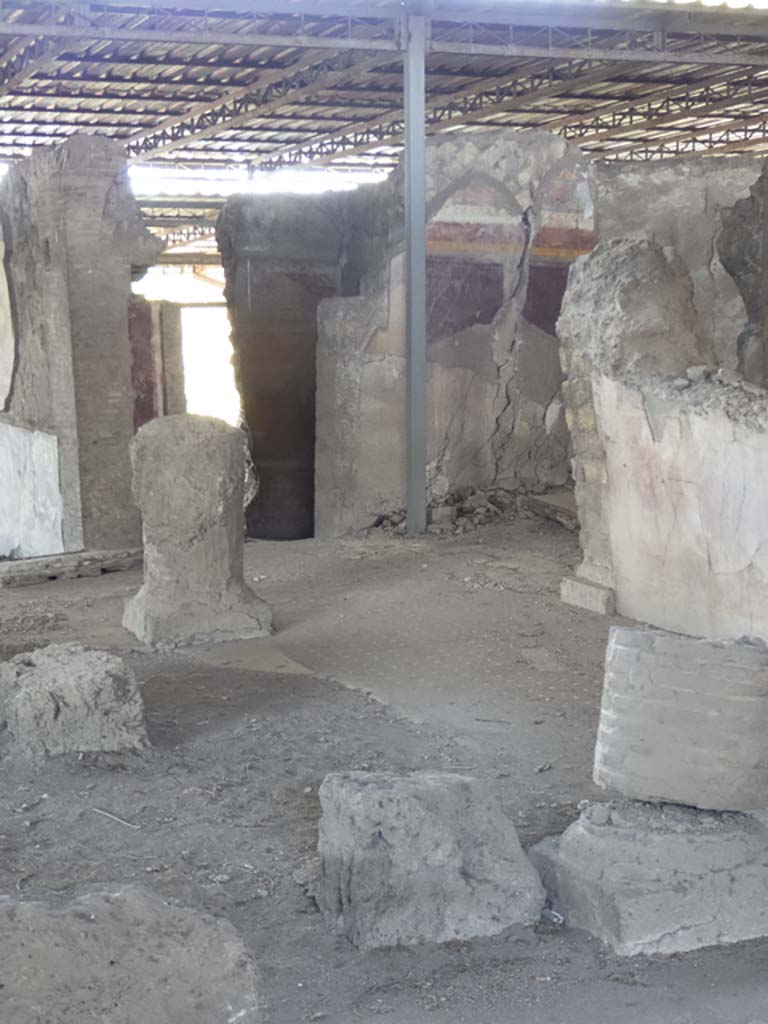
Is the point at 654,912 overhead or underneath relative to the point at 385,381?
underneath

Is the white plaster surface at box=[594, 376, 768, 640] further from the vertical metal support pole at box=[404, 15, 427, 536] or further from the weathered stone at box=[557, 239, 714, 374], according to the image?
the vertical metal support pole at box=[404, 15, 427, 536]

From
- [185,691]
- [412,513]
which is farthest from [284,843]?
[412,513]

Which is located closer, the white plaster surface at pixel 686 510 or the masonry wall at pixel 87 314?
the white plaster surface at pixel 686 510

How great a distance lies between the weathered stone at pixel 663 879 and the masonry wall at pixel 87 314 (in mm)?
6007

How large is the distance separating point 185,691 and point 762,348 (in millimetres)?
6033

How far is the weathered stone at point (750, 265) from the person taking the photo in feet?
32.2

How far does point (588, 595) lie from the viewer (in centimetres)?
709

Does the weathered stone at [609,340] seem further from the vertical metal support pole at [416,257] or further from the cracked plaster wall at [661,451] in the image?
the vertical metal support pole at [416,257]

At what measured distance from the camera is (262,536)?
11.1 m

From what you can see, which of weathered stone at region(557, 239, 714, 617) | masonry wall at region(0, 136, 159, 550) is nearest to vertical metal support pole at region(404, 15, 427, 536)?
masonry wall at region(0, 136, 159, 550)

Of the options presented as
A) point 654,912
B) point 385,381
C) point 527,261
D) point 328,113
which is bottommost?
point 654,912

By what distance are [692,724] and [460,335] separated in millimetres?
6336

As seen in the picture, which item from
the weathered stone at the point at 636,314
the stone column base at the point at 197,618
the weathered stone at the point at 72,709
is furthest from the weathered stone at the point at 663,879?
the weathered stone at the point at 636,314

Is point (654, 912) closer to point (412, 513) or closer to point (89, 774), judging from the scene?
point (89, 774)
